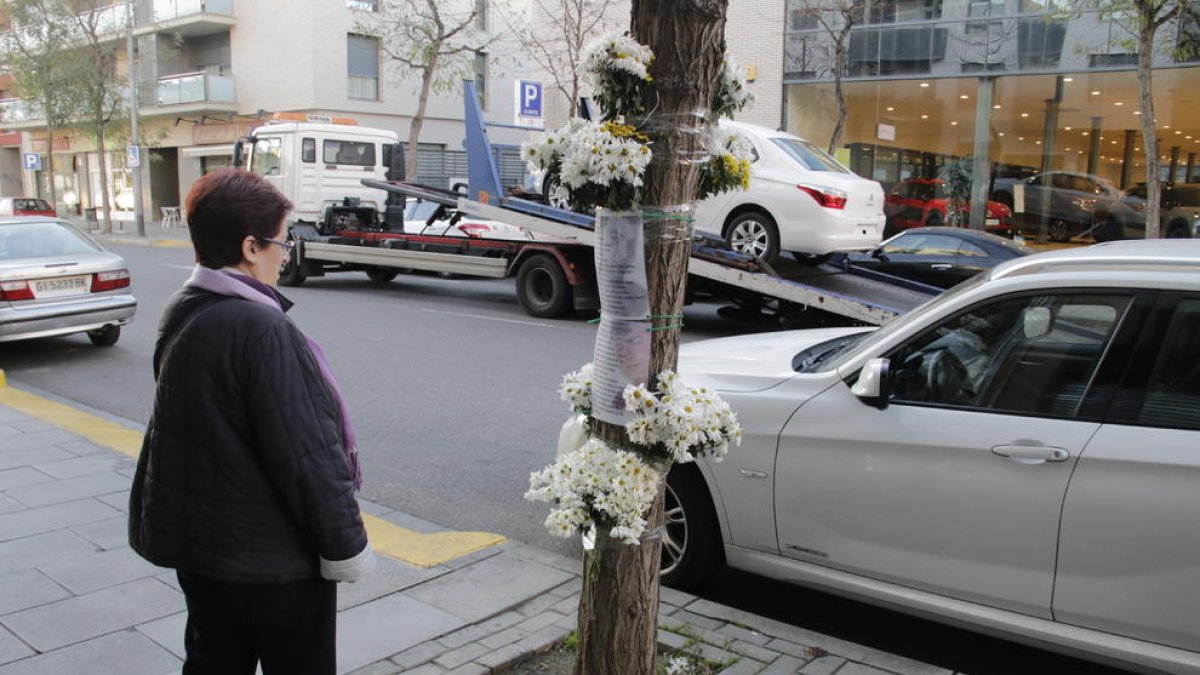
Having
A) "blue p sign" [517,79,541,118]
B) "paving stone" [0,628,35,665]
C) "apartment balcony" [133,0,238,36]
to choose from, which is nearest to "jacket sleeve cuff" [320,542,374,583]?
"paving stone" [0,628,35,665]

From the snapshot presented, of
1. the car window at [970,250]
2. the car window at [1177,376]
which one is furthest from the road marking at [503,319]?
the car window at [1177,376]

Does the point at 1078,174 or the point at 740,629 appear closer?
the point at 740,629

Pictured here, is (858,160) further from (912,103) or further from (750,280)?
(750,280)

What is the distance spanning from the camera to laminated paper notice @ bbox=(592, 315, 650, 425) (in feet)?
9.27

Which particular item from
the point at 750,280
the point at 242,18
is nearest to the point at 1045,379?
the point at 750,280

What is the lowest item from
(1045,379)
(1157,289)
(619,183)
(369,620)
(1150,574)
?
(369,620)

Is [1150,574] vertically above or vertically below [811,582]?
above

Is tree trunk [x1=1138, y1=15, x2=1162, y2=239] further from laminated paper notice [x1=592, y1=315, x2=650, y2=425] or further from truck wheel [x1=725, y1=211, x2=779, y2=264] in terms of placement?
laminated paper notice [x1=592, y1=315, x2=650, y2=425]

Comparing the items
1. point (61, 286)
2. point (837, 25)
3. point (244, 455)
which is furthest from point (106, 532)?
point (837, 25)

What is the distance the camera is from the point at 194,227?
2520 mm

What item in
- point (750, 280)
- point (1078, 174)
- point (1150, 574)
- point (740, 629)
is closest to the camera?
point (1150, 574)

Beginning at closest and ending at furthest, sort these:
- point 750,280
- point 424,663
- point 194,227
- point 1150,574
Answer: point 194,227 → point 1150,574 → point 424,663 → point 750,280

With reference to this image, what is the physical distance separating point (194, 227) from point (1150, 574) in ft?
10.4

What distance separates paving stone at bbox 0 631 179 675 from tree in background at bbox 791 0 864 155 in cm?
1738
